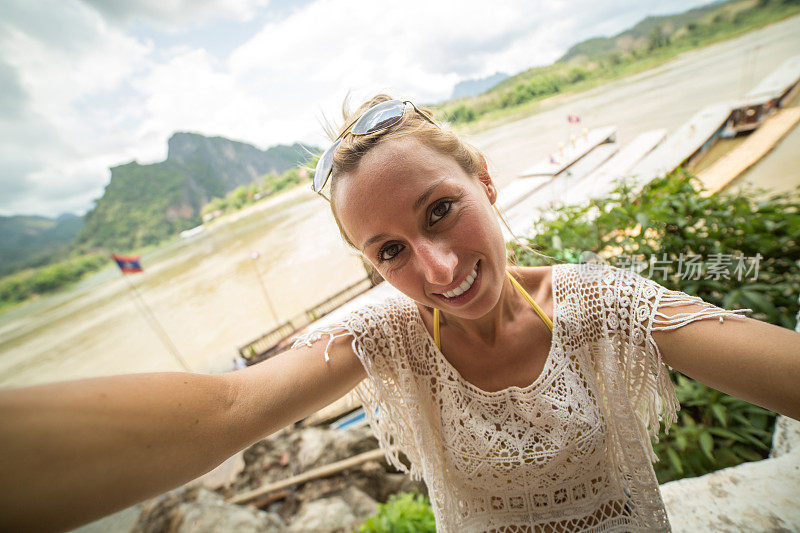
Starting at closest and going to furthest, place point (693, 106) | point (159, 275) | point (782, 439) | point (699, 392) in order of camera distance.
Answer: point (782, 439)
point (699, 392)
point (693, 106)
point (159, 275)

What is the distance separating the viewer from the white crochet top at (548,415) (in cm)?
96

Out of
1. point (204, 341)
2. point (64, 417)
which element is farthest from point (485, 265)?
point (204, 341)

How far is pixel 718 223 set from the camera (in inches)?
86.5

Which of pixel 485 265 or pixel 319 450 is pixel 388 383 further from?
pixel 319 450

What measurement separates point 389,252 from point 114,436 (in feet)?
2.28

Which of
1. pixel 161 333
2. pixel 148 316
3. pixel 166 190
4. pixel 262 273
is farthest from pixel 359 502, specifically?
pixel 166 190

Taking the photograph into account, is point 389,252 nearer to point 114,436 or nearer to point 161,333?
point 114,436

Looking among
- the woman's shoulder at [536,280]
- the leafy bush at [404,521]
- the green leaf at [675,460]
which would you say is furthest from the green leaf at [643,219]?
the leafy bush at [404,521]

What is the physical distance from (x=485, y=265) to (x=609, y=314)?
1.29ft

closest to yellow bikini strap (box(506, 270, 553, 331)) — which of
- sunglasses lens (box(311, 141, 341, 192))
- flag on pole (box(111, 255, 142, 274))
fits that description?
sunglasses lens (box(311, 141, 341, 192))

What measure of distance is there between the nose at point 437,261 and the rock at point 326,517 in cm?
321

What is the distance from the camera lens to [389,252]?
0.95 metres
